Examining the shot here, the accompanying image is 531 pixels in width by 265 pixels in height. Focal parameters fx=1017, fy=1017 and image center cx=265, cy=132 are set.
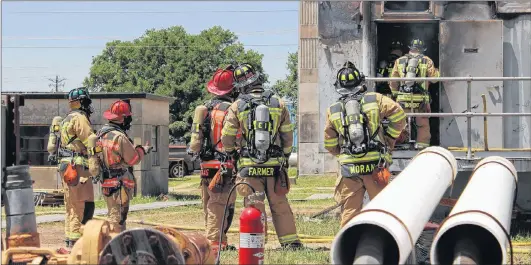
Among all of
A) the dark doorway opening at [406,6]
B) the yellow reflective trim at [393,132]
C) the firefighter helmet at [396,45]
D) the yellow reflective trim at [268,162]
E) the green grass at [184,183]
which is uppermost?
the dark doorway opening at [406,6]

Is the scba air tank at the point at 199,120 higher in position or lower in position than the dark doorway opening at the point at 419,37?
lower

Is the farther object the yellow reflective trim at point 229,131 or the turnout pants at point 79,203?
the turnout pants at point 79,203

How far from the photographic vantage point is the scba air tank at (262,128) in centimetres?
1055

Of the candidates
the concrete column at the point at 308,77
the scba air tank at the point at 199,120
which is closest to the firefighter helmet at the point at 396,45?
the scba air tank at the point at 199,120

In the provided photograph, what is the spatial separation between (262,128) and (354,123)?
984mm

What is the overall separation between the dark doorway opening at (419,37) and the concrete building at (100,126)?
7122 millimetres

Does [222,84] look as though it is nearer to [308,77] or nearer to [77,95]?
[77,95]

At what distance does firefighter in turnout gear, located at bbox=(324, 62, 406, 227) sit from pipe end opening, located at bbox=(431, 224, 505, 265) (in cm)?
219

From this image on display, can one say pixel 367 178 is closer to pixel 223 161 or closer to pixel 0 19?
pixel 223 161

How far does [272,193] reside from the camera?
10727 mm

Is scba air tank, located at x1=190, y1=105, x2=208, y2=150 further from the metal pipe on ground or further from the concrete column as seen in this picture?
the concrete column

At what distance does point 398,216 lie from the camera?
7.71 metres

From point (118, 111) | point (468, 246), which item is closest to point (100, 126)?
point (118, 111)

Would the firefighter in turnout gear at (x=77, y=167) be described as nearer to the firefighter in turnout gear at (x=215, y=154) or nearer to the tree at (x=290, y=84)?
the firefighter in turnout gear at (x=215, y=154)
